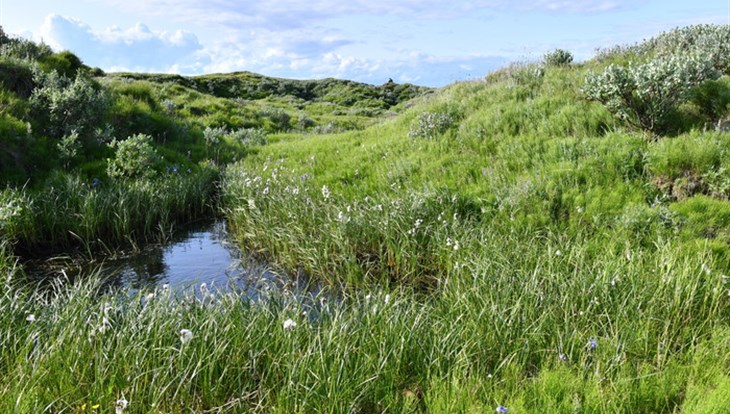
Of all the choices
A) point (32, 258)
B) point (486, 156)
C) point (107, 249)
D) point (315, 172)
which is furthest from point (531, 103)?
point (32, 258)

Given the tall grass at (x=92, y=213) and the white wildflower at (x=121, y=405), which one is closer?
the white wildflower at (x=121, y=405)

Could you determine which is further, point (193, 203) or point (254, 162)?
point (254, 162)

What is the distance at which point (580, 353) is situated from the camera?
4957 millimetres

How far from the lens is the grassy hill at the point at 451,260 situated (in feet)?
14.5

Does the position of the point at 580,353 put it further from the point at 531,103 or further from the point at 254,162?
the point at 254,162

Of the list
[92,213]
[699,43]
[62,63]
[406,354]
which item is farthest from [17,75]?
[699,43]

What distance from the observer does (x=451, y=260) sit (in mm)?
8062

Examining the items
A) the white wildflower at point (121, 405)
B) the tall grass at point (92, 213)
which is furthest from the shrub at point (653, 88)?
the white wildflower at point (121, 405)

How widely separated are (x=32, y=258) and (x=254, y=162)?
7841 mm

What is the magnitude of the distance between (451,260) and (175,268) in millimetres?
5266

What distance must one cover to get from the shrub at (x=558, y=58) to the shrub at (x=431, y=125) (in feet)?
13.9

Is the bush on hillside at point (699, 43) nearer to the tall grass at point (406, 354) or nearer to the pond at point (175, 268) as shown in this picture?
the tall grass at point (406, 354)

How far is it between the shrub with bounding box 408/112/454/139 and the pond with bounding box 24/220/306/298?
6.13 m

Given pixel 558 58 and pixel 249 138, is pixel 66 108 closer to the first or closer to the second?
pixel 249 138
